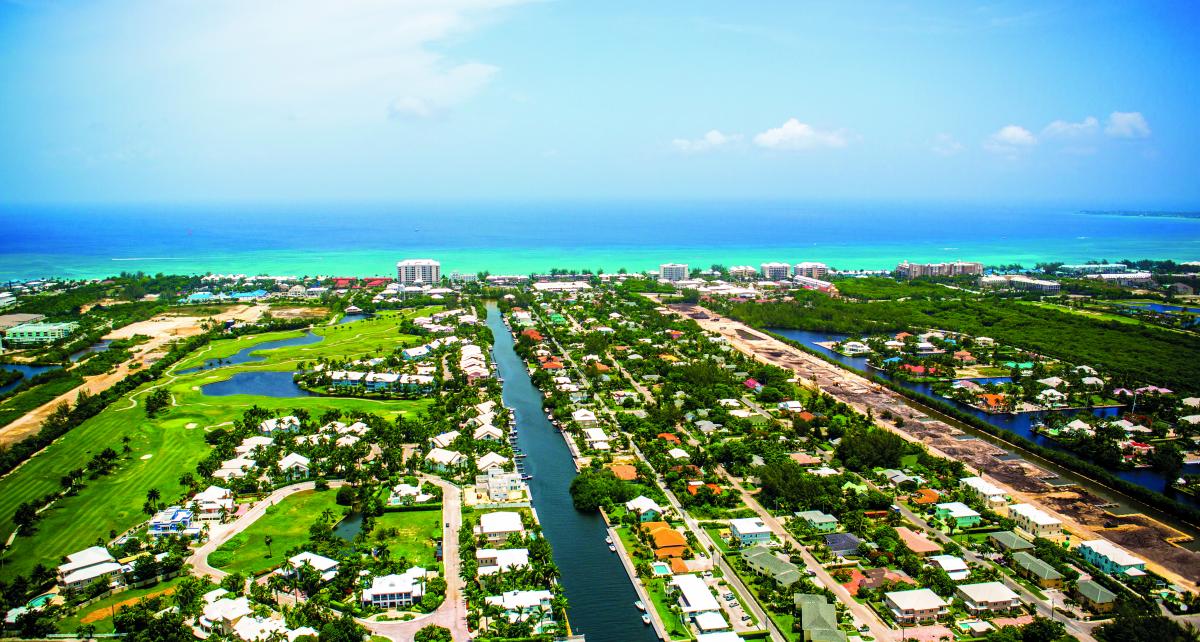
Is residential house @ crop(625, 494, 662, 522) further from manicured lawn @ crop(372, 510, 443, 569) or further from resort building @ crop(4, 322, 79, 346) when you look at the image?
resort building @ crop(4, 322, 79, 346)

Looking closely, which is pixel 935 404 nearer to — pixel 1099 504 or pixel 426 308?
pixel 1099 504

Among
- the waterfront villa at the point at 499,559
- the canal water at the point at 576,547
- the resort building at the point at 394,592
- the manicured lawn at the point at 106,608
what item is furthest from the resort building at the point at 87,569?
the canal water at the point at 576,547

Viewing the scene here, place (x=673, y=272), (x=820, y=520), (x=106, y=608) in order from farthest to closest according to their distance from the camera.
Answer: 1. (x=673, y=272)
2. (x=820, y=520)
3. (x=106, y=608)

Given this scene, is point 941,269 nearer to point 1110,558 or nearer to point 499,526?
point 1110,558

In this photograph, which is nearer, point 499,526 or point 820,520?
point 499,526

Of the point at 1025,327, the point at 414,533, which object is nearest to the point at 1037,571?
the point at 414,533

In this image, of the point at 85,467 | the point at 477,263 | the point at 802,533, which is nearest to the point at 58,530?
the point at 85,467

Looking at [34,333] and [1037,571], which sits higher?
[34,333]
